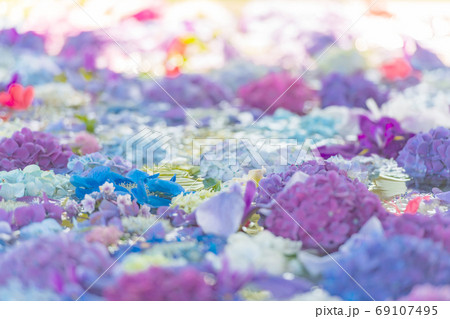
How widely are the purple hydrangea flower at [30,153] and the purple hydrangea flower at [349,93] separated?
60.2 inches

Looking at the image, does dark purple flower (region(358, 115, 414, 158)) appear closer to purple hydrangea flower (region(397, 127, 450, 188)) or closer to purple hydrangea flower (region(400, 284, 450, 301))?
purple hydrangea flower (region(397, 127, 450, 188))

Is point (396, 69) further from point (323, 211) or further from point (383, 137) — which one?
point (323, 211)

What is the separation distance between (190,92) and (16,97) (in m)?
0.86

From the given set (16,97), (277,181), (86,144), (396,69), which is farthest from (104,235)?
(396,69)

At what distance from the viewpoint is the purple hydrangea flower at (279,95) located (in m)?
3.06

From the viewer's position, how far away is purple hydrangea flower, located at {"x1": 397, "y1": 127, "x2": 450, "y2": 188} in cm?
194

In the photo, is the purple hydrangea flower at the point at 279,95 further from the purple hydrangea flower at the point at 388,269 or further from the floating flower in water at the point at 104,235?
the purple hydrangea flower at the point at 388,269

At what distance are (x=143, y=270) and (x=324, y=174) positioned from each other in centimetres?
57

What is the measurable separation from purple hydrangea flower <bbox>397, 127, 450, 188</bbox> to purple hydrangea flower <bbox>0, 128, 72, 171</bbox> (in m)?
1.11

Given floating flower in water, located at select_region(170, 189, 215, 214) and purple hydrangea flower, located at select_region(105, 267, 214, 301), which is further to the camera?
floating flower in water, located at select_region(170, 189, 215, 214)

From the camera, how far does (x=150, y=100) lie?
10.8 feet

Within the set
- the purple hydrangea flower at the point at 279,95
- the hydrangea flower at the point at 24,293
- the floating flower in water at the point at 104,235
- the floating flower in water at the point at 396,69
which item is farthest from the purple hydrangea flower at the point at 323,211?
the floating flower in water at the point at 396,69

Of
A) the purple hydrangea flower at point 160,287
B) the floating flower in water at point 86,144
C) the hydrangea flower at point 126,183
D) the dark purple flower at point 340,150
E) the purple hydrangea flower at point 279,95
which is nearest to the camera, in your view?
the purple hydrangea flower at point 160,287

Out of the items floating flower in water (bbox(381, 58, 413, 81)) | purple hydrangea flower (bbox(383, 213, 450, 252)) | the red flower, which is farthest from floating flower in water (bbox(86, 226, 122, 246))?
floating flower in water (bbox(381, 58, 413, 81))
